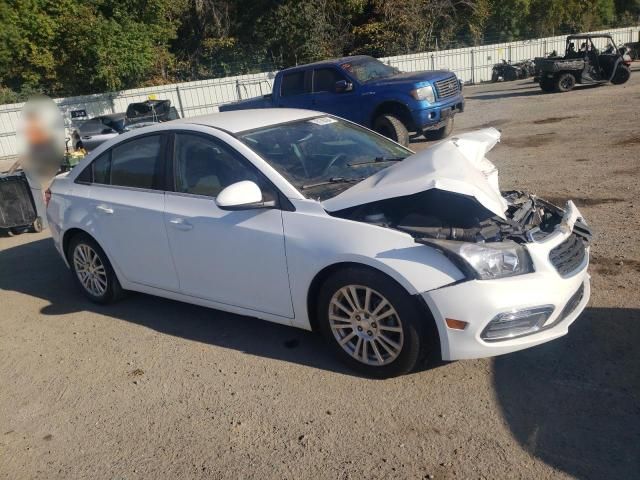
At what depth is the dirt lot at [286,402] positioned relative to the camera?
9.95 feet

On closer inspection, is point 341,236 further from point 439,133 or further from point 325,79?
point 439,133

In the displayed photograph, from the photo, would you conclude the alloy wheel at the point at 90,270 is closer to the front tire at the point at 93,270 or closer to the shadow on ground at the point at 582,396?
the front tire at the point at 93,270

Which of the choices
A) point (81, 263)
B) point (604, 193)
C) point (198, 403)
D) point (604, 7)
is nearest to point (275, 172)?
point (198, 403)

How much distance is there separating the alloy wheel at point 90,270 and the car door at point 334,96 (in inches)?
313

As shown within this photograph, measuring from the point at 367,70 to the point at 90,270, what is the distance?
29.8 feet

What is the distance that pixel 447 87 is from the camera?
12320 millimetres

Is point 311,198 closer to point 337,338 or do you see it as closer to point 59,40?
point 337,338

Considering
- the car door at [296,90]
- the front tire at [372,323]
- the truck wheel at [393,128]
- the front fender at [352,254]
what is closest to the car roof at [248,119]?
the front fender at [352,254]

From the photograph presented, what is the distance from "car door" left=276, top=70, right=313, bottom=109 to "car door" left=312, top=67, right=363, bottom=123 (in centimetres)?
17

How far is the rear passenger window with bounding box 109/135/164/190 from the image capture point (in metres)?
4.77

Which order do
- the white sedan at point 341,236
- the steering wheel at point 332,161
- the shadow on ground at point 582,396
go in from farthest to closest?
the steering wheel at point 332,161
the white sedan at point 341,236
the shadow on ground at point 582,396

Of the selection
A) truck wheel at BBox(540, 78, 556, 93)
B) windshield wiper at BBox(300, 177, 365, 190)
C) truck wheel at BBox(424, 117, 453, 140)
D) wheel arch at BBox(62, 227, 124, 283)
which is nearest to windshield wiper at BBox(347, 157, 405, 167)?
windshield wiper at BBox(300, 177, 365, 190)

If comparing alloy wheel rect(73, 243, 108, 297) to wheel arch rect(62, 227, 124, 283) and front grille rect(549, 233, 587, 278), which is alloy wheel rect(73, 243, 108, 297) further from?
front grille rect(549, 233, 587, 278)

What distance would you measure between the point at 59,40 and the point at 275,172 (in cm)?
3142
